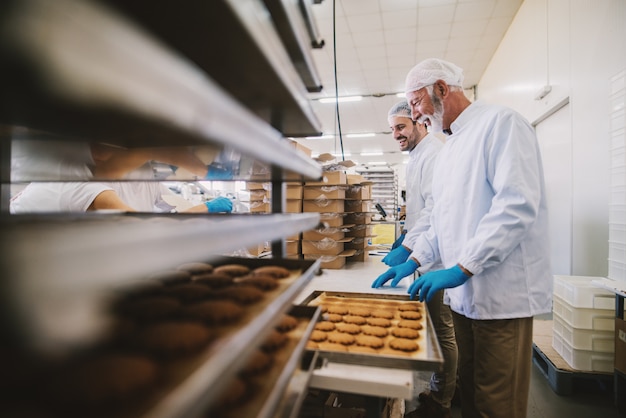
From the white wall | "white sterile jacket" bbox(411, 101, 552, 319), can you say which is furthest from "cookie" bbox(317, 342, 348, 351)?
the white wall

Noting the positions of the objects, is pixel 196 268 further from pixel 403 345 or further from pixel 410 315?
pixel 410 315

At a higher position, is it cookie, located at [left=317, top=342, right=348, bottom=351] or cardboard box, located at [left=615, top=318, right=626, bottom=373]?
cookie, located at [left=317, top=342, right=348, bottom=351]

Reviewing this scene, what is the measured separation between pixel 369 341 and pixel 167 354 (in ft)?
2.88

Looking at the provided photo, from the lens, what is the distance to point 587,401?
2.37 meters

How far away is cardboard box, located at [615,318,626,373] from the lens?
2.07m

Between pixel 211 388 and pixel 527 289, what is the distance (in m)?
1.43

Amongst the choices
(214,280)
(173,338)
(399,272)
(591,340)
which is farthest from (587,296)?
(173,338)

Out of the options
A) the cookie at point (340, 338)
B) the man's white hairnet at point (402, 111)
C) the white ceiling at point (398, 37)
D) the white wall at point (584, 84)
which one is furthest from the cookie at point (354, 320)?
the white ceiling at point (398, 37)

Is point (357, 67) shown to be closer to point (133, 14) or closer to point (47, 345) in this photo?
point (133, 14)

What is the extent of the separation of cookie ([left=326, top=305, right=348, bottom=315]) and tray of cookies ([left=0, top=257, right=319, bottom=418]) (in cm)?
58

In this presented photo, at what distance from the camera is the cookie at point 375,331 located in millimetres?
1376

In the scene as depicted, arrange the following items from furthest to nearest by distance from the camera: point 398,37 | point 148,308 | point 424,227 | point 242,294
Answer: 1. point 398,37
2. point 424,227
3. point 242,294
4. point 148,308

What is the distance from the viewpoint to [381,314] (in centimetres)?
161

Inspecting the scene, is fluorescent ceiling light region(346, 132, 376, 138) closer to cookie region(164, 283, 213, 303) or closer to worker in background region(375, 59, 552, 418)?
worker in background region(375, 59, 552, 418)
